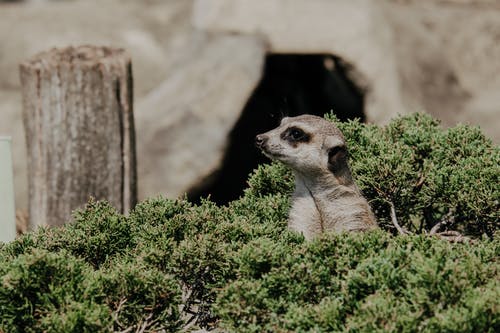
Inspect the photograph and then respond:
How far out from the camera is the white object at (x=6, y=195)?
22.4 ft

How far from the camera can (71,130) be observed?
26.6 feet

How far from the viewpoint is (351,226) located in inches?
227

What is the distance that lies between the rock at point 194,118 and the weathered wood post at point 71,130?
3.48 metres

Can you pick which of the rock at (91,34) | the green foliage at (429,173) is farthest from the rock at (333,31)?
the green foliage at (429,173)

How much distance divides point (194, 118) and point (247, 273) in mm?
7236

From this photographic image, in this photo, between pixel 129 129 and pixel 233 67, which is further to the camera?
pixel 233 67

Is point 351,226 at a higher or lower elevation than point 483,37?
lower

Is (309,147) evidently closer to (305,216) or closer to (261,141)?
(261,141)

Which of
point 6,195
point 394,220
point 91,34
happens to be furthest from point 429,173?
point 91,34

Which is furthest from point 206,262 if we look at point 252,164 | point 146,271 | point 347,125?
point 252,164

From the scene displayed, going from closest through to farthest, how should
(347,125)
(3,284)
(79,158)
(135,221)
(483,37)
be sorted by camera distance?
(3,284) → (135,221) → (347,125) → (79,158) → (483,37)

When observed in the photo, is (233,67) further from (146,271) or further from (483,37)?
(146,271)

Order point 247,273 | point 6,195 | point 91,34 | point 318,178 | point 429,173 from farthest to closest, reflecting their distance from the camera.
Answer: point 91,34
point 6,195
point 429,173
point 318,178
point 247,273

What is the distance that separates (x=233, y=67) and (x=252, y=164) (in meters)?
1.22
